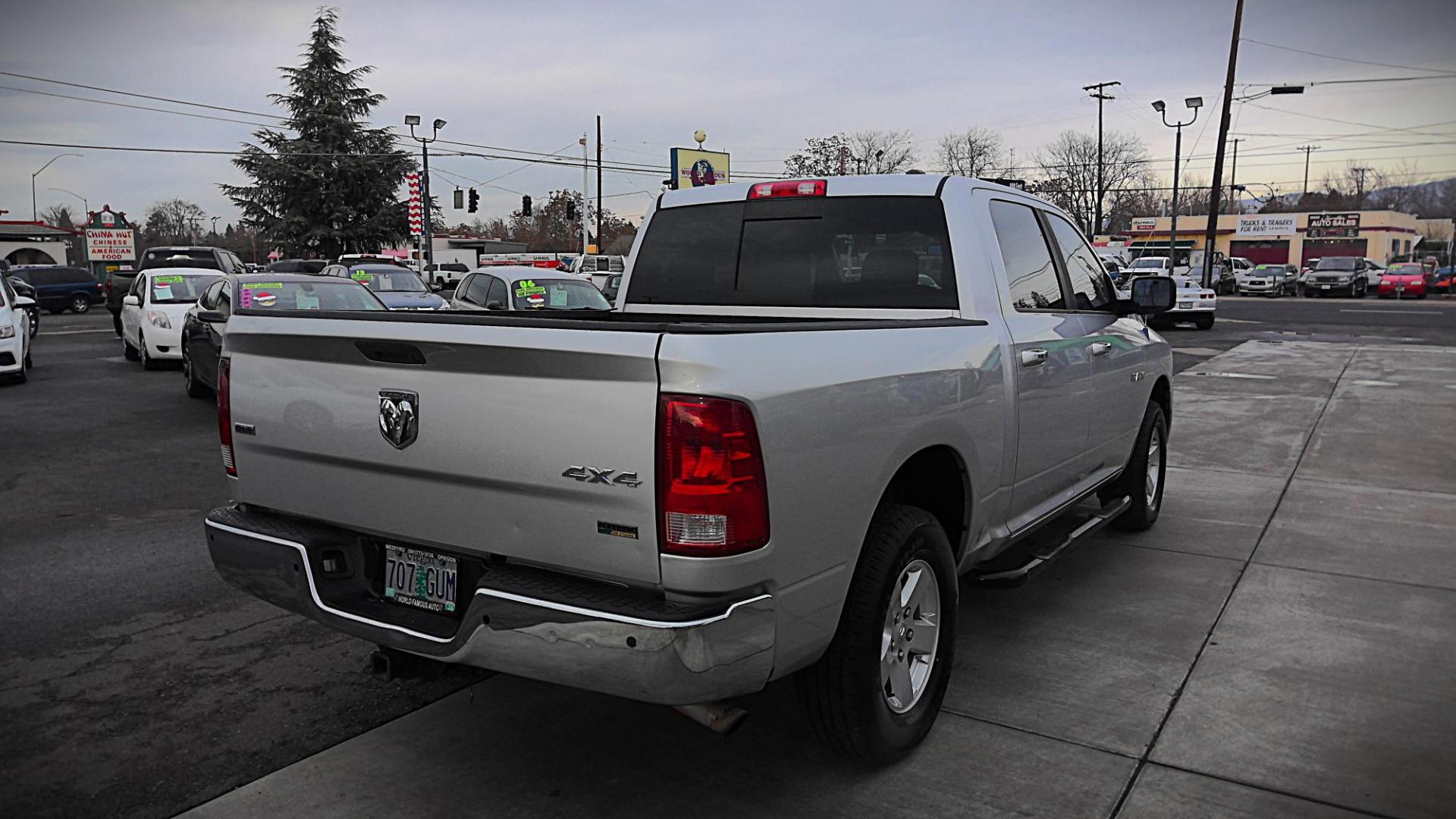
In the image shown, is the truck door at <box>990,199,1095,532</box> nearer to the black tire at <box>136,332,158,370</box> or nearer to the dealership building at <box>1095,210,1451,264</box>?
the black tire at <box>136,332,158,370</box>

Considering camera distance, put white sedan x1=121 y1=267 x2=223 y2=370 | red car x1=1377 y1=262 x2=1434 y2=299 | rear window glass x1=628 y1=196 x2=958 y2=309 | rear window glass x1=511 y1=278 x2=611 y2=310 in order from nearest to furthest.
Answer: rear window glass x1=628 y1=196 x2=958 y2=309 → rear window glass x1=511 y1=278 x2=611 y2=310 → white sedan x1=121 y1=267 x2=223 y2=370 → red car x1=1377 y1=262 x2=1434 y2=299

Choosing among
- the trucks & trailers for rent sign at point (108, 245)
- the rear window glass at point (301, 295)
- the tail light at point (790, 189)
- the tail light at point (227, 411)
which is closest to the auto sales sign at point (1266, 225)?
the trucks & trailers for rent sign at point (108, 245)

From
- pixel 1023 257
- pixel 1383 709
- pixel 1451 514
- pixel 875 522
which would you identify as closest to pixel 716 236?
pixel 1023 257

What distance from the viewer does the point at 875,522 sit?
10.9 feet

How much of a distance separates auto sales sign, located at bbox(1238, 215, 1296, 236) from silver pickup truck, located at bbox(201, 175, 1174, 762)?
85948mm

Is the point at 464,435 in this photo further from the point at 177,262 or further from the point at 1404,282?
the point at 1404,282

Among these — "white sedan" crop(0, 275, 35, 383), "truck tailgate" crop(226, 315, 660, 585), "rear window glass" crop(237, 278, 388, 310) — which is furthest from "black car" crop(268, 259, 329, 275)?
"truck tailgate" crop(226, 315, 660, 585)

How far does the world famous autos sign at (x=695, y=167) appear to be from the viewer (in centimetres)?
4016

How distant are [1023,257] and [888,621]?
82.6 inches

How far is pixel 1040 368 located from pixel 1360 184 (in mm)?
123643

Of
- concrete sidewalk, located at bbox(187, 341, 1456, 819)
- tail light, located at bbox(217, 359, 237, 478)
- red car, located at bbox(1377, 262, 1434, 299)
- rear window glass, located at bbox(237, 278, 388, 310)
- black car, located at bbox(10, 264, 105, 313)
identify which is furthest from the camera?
red car, located at bbox(1377, 262, 1434, 299)

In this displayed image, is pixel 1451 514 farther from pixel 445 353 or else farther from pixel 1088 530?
pixel 445 353

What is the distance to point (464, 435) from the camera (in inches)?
113

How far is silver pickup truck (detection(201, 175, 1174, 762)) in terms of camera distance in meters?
2.62
